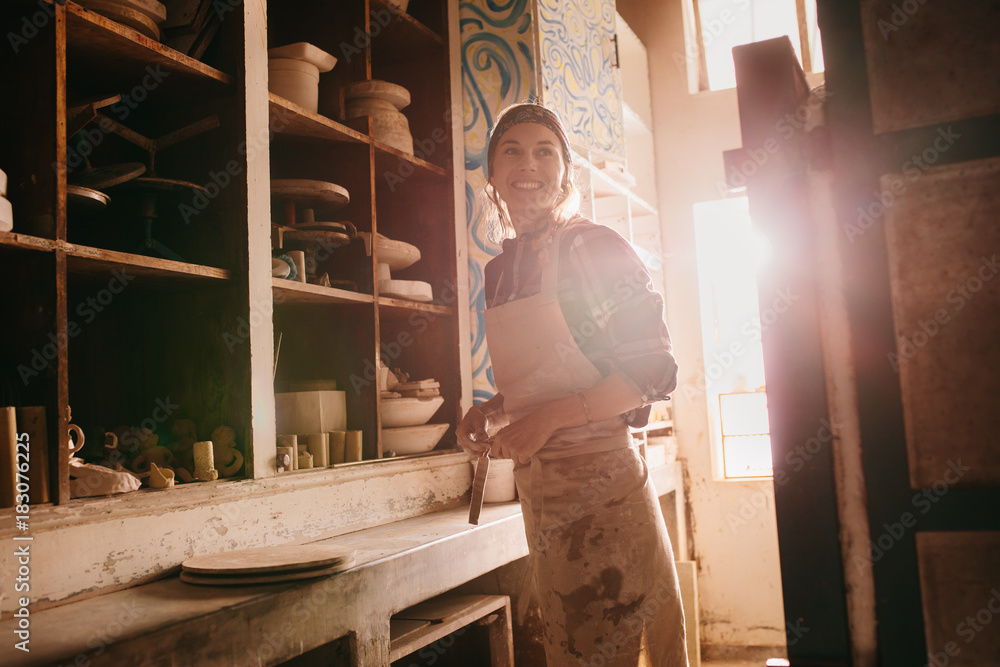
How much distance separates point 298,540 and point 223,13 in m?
1.62

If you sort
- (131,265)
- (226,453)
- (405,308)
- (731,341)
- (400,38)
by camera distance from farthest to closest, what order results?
(731,341) < (400,38) < (405,308) < (226,453) < (131,265)

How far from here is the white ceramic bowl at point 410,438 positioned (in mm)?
2857

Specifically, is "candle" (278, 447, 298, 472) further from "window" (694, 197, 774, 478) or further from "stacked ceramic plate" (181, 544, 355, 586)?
"window" (694, 197, 774, 478)

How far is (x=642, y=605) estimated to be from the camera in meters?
1.51

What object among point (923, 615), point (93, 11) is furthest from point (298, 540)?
point (923, 615)

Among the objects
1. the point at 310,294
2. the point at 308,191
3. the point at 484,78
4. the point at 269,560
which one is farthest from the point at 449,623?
the point at 484,78

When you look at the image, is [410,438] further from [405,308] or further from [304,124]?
[304,124]

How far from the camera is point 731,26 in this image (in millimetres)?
5207

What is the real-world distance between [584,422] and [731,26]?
4563 mm

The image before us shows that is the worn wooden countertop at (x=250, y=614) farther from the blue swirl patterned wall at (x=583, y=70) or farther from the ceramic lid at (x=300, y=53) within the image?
the blue swirl patterned wall at (x=583, y=70)

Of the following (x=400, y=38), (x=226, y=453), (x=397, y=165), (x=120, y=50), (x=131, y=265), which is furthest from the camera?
(x=400, y=38)

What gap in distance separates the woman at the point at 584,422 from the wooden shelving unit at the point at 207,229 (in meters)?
0.90

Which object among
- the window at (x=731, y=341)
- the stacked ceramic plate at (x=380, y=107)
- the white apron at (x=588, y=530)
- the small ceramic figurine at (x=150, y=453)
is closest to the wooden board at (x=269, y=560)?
the small ceramic figurine at (x=150, y=453)

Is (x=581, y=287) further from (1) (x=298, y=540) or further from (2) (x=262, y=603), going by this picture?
(1) (x=298, y=540)
